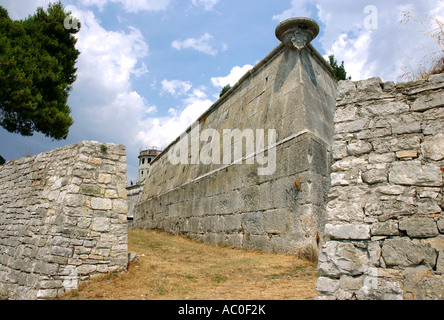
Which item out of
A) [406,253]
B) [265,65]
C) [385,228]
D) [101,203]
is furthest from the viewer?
[265,65]

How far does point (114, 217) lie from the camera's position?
5.83 metres

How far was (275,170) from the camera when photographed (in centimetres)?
703

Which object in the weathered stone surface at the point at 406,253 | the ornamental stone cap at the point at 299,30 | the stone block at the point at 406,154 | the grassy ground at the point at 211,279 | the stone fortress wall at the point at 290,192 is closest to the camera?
the weathered stone surface at the point at 406,253

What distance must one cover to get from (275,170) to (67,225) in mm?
4431

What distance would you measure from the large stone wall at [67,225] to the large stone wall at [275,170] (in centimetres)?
317

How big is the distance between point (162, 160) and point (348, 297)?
15.2 m

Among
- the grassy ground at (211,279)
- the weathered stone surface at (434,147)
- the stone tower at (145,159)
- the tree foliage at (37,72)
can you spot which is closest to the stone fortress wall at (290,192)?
the weathered stone surface at (434,147)

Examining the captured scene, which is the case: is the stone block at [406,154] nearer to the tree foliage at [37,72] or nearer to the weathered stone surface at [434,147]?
the weathered stone surface at [434,147]

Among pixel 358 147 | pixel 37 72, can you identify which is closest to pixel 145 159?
pixel 37 72

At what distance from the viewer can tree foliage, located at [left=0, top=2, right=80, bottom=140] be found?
13.0m

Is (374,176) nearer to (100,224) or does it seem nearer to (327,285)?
(327,285)

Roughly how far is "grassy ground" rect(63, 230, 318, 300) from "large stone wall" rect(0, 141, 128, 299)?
0.38m

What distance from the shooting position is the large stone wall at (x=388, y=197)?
2.72 meters
